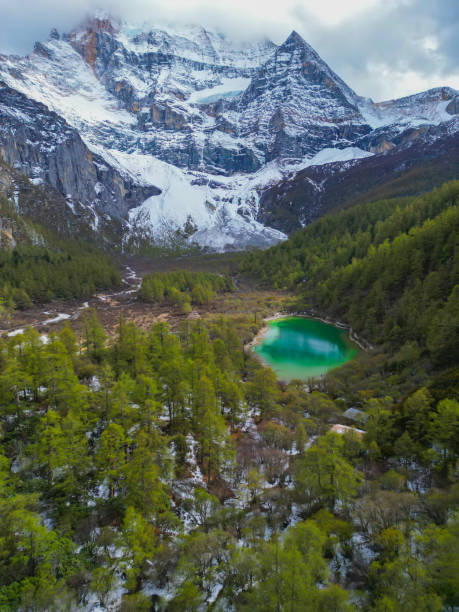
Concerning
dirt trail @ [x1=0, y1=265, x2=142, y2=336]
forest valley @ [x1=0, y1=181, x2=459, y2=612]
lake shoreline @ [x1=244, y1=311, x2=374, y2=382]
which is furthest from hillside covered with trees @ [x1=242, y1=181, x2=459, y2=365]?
dirt trail @ [x1=0, y1=265, x2=142, y2=336]

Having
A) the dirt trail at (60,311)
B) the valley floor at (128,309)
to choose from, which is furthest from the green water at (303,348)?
the dirt trail at (60,311)

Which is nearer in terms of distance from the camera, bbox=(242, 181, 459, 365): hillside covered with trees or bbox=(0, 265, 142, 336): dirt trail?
bbox=(242, 181, 459, 365): hillside covered with trees

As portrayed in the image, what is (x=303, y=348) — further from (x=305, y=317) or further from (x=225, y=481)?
(x=225, y=481)

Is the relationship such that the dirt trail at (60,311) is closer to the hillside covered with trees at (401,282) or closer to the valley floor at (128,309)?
the valley floor at (128,309)

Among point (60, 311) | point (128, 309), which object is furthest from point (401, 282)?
point (60, 311)

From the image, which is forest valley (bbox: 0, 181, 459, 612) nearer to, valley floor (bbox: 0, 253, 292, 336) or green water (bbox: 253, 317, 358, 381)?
green water (bbox: 253, 317, 358, 381)

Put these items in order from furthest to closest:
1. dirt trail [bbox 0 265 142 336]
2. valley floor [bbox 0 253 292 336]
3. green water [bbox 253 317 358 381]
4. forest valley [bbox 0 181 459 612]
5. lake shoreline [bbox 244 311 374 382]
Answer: valley floor [bbox 0 253 292 336] → dirt trail [bbox 0 265 142 336] → lake shoreline [bbox 244 311 374 382] → green water [bbox 253 317 358 381] → forest valley [bbox 0 181 459 612]

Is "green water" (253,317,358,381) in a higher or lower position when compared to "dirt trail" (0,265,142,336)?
lower
